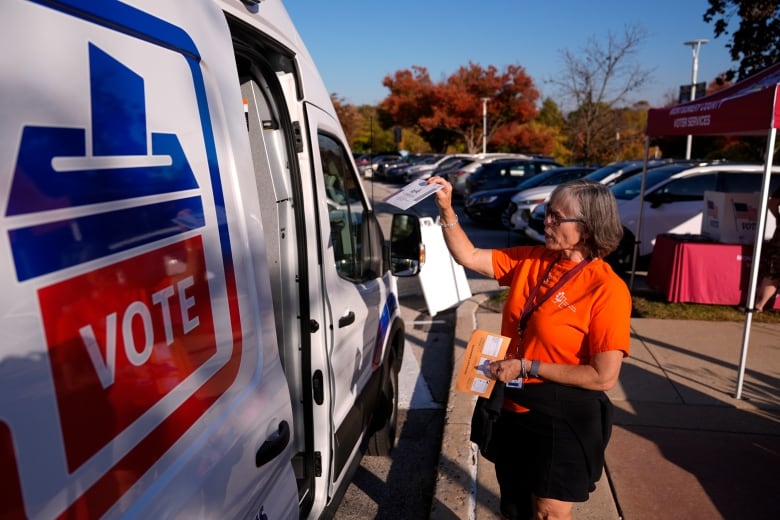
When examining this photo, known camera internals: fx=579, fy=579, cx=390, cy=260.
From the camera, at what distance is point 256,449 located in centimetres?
163

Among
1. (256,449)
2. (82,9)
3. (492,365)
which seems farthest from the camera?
(492,365)

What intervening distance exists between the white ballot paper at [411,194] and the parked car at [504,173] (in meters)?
15.1

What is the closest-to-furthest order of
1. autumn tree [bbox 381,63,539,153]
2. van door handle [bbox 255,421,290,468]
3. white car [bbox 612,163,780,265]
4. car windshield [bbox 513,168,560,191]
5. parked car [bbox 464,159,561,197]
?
van door handle [bbox 255,421,290,468]
white car [bbox 612,163,780,265]
car windshield [bbox 513,168,560,191]
parked car [bbox 464,159,561,197]
autumn tree [bbox 381,63,539,153]

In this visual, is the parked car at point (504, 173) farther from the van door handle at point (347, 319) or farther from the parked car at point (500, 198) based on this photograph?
the van door handle at point (347, 319)

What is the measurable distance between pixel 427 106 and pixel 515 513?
1517 inches

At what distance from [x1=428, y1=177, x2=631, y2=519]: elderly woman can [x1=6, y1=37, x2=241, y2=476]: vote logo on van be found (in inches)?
48.4

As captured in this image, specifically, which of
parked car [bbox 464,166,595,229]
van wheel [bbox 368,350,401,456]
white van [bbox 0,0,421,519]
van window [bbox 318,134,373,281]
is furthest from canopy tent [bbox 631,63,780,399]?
parked car [bbox 464,166,595,229]

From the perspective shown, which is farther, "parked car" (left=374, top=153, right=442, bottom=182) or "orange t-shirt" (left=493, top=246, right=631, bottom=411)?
"parked car" (left=374, top=153, right=442, bottom=182)

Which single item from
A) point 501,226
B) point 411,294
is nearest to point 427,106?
point 501,226

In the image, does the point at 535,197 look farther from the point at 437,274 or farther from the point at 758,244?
the point at 758,244

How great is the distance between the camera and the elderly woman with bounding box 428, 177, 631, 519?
80.3 inches

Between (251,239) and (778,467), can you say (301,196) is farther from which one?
(778,467)

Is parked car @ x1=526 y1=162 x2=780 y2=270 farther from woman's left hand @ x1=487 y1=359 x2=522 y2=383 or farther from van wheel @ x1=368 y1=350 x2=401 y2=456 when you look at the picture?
woman's left hand @ x1=487 y1=359 x2=522 y2=383

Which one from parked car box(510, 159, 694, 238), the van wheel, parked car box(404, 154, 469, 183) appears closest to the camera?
the van wheel
